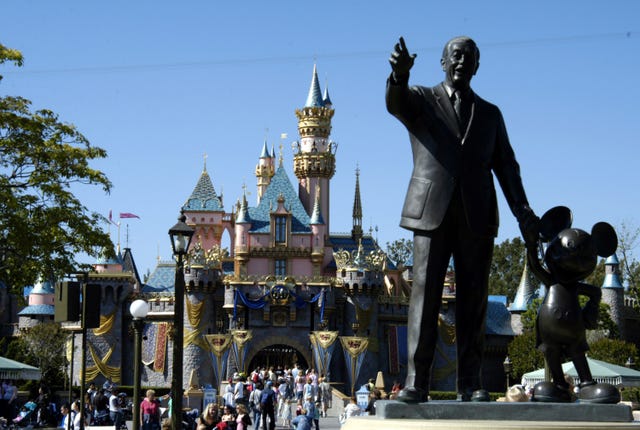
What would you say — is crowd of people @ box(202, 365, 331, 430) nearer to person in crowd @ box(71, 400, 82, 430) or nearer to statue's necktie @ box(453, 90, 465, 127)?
person in crowd @ box(71, 400, 82, 430)

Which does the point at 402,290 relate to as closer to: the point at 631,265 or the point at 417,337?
the point at 631,265

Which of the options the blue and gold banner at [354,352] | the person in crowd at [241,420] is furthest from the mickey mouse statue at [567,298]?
the blue and gold banner at [354,352]

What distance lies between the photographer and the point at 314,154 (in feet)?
202

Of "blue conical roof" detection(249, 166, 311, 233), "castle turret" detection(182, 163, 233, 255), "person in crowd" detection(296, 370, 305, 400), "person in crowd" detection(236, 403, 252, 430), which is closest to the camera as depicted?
"person in crowd" detection(236, 403, 252, 430)

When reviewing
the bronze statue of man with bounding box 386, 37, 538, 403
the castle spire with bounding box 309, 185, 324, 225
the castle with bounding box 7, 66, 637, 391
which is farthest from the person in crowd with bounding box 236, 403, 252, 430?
the castle spire with bounding box 309, 185, 324, 225

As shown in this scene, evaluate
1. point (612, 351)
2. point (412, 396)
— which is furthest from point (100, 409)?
point (612, 351)

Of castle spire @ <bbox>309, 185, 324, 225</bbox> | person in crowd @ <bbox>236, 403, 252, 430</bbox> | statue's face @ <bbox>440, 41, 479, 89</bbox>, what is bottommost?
person in crowd @ <bbox>236, 403, 252, 430</bbox>

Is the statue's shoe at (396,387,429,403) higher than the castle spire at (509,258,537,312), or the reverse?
the castle spire at (509,258,537,312)

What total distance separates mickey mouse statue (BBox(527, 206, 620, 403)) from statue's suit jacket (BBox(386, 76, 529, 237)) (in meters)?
0.37

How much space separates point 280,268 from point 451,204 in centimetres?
5148

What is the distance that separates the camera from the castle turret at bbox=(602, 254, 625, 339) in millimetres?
63531

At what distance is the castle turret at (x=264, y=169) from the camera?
7075 centimetres

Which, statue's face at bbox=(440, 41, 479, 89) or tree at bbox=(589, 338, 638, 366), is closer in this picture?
statue's face at bbox=(440, 41, 479, 89)

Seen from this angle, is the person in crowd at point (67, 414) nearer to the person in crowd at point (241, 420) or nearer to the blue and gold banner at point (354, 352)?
the person in crowd at point (241, 420)
